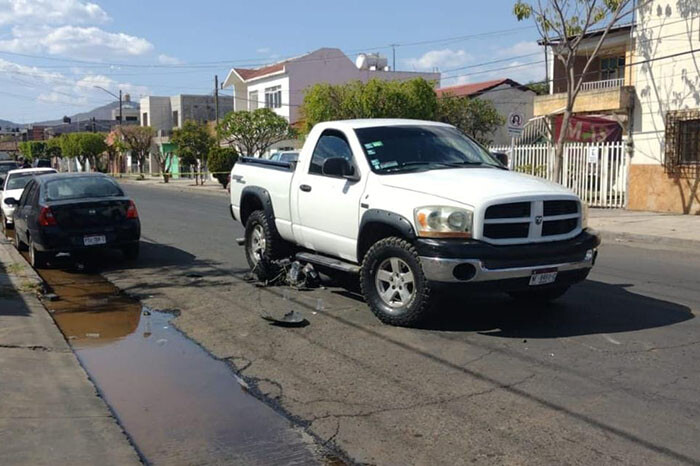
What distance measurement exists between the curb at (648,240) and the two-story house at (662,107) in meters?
4.76

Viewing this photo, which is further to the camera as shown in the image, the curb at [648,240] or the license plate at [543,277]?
the curb at [648,240]

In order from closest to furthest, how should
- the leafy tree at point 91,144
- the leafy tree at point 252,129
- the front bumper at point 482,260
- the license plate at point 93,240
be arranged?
1. the front bumper at point 482,260
2. the license plate at point 93,240
3. the leafy tree at point 252,129
4. the leafy tree at point 91,144

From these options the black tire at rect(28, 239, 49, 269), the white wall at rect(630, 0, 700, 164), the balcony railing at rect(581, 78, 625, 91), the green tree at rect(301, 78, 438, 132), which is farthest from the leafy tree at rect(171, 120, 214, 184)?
the black tire at rect(28, 239, 49, 269)

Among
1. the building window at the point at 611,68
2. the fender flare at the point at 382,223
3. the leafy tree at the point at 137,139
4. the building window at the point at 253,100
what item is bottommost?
the fender flare at the point at 382,223

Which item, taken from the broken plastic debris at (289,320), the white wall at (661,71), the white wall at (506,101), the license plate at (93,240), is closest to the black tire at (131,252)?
the license plate at (93,240)

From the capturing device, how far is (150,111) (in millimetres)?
78062

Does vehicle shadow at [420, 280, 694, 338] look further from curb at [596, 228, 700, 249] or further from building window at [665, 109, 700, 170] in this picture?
building window at [665, 109, 700, 170]

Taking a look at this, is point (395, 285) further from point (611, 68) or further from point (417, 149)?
point (611, 68)

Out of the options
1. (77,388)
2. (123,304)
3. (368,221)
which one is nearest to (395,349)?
(368,221)

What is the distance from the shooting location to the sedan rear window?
1162 cm

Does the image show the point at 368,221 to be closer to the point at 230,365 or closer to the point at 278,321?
the point at 278,321

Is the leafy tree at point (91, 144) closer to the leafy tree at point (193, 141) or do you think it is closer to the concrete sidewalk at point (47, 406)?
the leafy tree at point (193, 141)

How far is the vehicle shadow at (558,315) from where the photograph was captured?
6.89 metres

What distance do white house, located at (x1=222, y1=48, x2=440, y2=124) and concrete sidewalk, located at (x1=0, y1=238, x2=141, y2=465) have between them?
146ft
